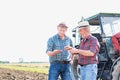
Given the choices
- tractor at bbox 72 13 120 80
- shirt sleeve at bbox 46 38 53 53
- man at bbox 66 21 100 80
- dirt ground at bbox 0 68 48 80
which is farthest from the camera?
dirt ground at bbox 0 68 48 80

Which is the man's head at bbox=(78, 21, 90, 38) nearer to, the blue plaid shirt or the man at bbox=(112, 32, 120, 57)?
the blue plaid shirt

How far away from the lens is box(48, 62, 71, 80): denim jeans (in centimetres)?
792

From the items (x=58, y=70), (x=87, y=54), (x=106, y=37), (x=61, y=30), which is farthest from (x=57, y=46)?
(x=106, y=37)

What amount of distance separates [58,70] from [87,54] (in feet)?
4.25

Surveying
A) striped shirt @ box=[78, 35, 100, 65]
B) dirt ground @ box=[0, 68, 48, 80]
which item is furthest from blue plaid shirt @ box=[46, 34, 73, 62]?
dirt ground @ box=[0, 68, 48, 80]

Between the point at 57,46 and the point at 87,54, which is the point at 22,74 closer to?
Answer: the point at 57,46

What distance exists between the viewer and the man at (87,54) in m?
6.84

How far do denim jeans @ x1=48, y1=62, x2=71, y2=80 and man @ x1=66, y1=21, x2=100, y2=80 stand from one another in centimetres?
95

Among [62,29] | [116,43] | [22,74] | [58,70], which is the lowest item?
[22,74]

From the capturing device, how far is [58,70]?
7.95 metres

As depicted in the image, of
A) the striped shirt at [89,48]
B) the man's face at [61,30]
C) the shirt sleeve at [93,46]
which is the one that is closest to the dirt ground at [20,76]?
the man's face at [61,30]

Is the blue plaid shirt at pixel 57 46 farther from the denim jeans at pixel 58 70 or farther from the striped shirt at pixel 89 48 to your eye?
the striped shirt at pixel 89 48

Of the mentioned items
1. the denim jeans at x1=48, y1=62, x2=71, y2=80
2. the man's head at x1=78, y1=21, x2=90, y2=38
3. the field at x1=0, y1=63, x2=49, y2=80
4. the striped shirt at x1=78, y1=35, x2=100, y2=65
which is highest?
the man's head at x1=78, y1=21, x2=90, y2=38

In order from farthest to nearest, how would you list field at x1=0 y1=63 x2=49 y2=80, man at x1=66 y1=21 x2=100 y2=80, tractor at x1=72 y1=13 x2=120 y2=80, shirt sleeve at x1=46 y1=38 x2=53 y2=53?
field at x1=0 y1=63 x2=49 y2=80 → tractor at x1=72 y1=13 x2=120 y2=80 → shirt sleeve at x1=46 y1=38 x2=53 y2=53 → man at x1=66 y1=21 x2=100 y2=80
